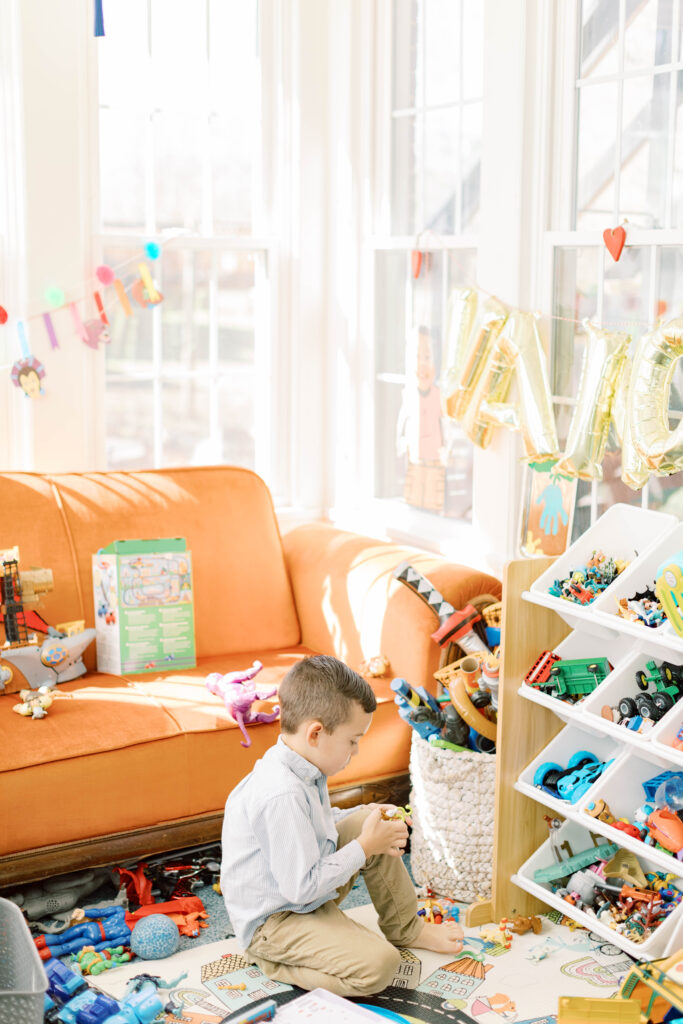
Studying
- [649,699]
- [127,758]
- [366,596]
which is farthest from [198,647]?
[649,699]

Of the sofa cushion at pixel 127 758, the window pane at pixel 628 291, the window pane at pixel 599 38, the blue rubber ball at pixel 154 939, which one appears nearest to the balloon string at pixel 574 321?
the window pane at pixel 628 291

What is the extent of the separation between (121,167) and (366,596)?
1.48 meters

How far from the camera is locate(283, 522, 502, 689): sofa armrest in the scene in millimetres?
2799

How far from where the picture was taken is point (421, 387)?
340cm

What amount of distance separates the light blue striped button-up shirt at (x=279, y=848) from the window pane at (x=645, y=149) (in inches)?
58.0

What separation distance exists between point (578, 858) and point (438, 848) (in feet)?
1.08

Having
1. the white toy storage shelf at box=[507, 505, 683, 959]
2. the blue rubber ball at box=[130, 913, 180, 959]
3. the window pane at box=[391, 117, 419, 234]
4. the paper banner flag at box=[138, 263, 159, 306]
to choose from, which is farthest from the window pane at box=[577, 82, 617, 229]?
the blue rubber ball at box=[130, 913, 180, 959]

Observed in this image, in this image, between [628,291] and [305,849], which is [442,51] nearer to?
[628,291]

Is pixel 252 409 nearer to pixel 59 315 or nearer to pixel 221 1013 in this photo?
pixel 59 315

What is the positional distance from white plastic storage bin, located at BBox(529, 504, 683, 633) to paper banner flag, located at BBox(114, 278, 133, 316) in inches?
63.8

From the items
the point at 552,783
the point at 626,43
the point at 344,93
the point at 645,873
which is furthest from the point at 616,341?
the point at 344,93

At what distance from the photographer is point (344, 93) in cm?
364

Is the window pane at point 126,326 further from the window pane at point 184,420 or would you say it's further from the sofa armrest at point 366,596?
the sofa armrest at point 366,596

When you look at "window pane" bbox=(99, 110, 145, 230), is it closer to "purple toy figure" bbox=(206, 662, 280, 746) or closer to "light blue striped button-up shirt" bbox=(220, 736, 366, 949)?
"purple toy figure" bbox=(206, 662, 280, 746)
